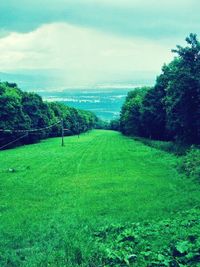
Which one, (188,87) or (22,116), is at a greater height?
(188,87)

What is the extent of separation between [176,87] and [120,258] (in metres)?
35.4

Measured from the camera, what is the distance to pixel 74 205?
836 inches

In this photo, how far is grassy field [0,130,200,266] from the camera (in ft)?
44.8

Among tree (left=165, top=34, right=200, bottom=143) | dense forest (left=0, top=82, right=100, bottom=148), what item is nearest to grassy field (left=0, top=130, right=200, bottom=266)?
tree (left=165, top=34, right=200, bottom=143)

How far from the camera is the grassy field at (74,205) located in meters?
13.7

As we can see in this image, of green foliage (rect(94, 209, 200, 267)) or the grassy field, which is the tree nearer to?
the grassy field

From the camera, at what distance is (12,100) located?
248 feet

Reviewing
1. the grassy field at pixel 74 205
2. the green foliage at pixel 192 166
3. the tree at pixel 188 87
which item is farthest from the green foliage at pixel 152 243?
the tree at pixel 188 87

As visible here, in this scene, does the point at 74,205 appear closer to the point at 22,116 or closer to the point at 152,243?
Result: the point at 152,243

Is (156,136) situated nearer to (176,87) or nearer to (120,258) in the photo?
(176,87)

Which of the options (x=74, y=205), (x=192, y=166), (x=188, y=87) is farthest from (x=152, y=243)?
(x=188, y=87)

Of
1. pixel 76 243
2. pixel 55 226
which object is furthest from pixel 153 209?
pixel 76 243

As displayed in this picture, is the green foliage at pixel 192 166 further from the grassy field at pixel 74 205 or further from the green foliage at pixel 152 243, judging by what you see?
the green foliage at pixel 152 243

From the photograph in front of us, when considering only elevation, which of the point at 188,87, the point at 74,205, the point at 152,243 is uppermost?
the point at 188,87
